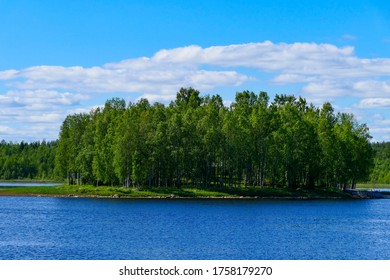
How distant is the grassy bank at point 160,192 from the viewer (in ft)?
421

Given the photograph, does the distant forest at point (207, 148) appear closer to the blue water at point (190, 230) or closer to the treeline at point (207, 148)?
the treeline at point (207, 148)

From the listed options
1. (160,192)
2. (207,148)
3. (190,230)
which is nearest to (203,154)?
(207,148)

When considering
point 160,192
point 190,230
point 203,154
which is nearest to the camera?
point 190,230

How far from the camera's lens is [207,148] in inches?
5202

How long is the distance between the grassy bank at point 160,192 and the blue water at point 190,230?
1283 centimetres

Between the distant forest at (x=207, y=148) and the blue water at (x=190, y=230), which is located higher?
the distant forest at (x=207, y=148)

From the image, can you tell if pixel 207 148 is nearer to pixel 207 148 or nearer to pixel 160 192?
pixel 207 148

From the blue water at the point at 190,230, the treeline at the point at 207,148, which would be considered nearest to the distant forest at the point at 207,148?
the treeline at the point at 207,148

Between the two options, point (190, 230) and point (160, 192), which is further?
point (160, 192)

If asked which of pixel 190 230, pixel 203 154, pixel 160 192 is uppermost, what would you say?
pixel 203 154

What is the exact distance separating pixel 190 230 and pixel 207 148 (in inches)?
2336

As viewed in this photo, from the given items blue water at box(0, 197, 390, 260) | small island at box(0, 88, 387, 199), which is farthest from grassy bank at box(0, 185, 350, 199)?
blue water at box(0, 197, 390, 260)
